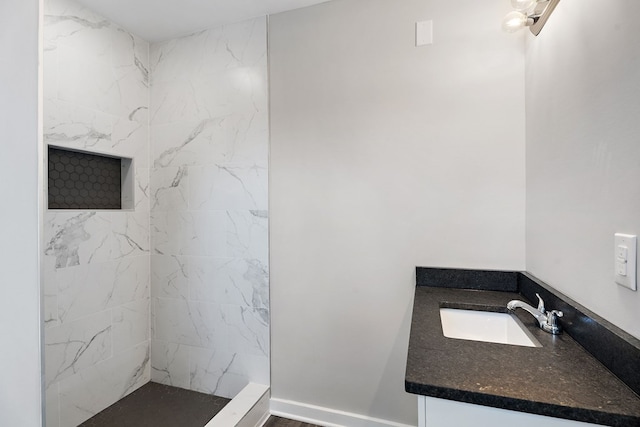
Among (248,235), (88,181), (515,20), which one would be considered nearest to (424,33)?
(515,20)

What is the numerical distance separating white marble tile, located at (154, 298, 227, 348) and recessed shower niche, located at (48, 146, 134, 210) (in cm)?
82

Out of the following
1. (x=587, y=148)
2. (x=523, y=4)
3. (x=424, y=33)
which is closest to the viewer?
(x=587, y=148)

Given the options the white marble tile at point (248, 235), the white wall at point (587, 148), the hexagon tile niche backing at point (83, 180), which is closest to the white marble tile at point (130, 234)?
the hexagon tile niche backing at point (83, 180)

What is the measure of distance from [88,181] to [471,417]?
7.90ft

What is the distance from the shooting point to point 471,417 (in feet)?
2.40

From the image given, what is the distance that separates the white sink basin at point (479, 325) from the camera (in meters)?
1.30

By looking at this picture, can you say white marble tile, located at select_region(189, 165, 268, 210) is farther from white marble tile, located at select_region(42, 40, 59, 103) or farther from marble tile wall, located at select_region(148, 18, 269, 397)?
white marble tile, located at select_region(42, 40, 59, 103)

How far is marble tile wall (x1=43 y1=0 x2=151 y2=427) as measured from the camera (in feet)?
5.80

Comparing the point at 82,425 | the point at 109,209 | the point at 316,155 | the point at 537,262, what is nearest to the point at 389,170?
A: the point at 316,155

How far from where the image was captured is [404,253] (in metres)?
1.77

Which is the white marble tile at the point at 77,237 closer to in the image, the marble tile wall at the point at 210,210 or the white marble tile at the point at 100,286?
the white marble tile at the point at 100,286

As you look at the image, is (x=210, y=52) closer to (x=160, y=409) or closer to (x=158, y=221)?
(x=158, y=221)

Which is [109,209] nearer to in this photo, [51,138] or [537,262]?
[51,138]

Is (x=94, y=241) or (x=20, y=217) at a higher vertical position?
(x=20, y=217)
